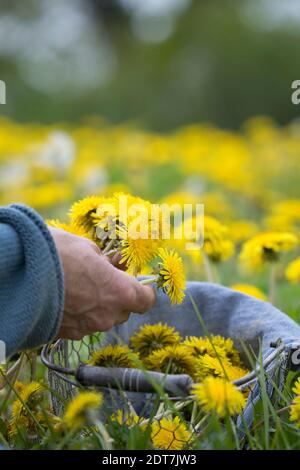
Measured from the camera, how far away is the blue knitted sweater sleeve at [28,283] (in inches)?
35.0

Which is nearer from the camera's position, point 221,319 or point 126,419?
point 126,419

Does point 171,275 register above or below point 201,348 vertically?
above

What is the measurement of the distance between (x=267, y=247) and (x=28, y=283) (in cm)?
69

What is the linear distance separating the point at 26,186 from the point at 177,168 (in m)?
1.24

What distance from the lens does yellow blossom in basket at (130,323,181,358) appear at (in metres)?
1.17

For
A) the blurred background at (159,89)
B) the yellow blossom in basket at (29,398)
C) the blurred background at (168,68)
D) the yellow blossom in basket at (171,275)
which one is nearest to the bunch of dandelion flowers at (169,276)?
the yellow blossom in basket at (171,275)

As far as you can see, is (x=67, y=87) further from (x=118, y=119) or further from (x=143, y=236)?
(x=143, y=236)

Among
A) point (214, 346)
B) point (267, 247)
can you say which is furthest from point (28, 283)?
point (267, 247)

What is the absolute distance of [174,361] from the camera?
1.10m

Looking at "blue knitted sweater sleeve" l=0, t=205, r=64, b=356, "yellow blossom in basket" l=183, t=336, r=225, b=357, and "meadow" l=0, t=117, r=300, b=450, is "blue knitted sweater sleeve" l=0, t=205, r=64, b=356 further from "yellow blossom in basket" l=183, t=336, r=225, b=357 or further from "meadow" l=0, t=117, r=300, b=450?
"yellow blossom in basket" l=183, t=336, r=225, b=357

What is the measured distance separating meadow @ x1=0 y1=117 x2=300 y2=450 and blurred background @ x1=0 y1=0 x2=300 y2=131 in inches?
52.7

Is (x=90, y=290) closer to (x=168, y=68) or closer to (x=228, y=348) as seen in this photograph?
(x=228, y=348)

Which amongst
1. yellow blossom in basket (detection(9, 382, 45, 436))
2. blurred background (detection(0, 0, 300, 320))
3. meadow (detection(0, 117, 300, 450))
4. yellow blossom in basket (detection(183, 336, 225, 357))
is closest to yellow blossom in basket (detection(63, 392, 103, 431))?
meadow (detection(0, 117, 300, 450))

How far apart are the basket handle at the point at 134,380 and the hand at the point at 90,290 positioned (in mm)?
60
